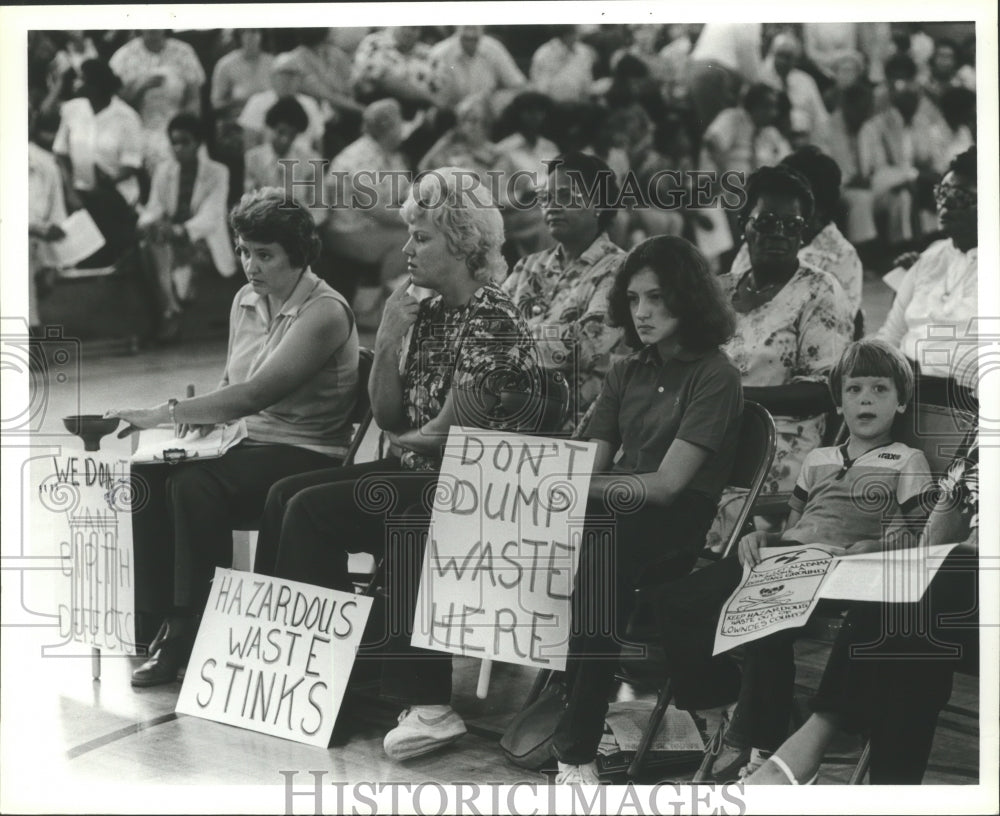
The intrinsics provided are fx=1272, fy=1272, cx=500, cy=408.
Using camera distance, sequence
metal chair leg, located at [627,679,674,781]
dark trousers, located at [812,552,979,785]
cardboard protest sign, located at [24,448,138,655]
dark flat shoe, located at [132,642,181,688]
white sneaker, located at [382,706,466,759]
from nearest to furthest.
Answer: dark trousers, located at [812,552,979,785], metal chair leg, located at [627,679,674,781], white sneaker, located at [382,706,466,759], cardboard protest sign, located at [24,448,138,655], dark flat shoe, located at [132,642,181,688]

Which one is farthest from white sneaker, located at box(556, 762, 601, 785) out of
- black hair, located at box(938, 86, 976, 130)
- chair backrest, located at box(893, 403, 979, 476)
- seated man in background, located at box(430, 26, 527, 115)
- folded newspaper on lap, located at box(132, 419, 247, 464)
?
black hair, located at box(938, 86, 976, 130)

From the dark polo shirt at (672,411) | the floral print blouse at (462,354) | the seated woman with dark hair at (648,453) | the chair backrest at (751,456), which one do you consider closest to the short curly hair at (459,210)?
the floral print blouse at (462,354)

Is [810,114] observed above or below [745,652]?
above

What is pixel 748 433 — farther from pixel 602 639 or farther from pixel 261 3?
pixel 261 3

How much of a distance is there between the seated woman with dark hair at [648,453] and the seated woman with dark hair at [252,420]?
84 centimetres

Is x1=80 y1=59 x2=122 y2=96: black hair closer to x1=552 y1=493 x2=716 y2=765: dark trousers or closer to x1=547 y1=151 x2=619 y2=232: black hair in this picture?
x1=547 y1=151 x2=619 y2=232: black hair

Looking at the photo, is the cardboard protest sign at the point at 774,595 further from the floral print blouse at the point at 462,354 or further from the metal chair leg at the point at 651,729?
the floral print blouse at the point at 462,354

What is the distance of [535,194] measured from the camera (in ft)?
12.1

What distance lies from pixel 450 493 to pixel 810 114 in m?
1.50

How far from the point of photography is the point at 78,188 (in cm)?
368

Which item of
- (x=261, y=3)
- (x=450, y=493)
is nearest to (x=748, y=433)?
(x=450, y=493)

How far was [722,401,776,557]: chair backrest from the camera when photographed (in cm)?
346

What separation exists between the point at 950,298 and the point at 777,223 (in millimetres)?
537

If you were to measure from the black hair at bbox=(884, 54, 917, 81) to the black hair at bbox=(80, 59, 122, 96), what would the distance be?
2223 millimetres
